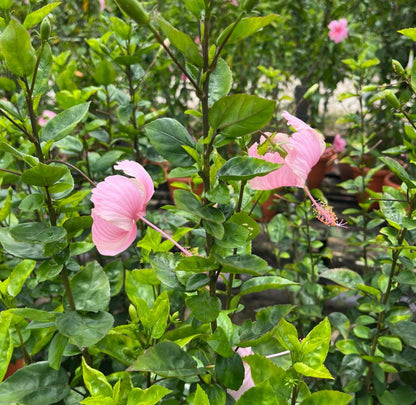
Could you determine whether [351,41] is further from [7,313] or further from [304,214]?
[7,313]

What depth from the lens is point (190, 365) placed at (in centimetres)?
62

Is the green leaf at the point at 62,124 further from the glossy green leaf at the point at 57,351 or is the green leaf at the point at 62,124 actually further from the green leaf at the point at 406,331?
the green leaf at the point at 406,331

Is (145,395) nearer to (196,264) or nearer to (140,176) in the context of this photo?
(196,264)

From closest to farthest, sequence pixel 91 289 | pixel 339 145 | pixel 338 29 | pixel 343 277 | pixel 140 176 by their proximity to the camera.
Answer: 1. pixel 140 176
2. pixel 91 289
3. pixel 343 277
4. pixel 338 29
5. pixel 339 145

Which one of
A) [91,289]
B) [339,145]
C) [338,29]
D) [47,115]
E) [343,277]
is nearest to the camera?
[91,289]

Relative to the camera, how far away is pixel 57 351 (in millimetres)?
755

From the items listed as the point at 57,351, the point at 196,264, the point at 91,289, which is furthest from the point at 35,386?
the point at 196,264

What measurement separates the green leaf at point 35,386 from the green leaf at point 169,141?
0.45 meters

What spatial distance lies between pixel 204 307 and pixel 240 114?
264 millimetres

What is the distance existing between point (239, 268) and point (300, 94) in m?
1.18

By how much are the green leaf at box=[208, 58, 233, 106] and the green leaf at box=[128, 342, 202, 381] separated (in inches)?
13.8

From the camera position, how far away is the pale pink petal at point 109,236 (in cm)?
59

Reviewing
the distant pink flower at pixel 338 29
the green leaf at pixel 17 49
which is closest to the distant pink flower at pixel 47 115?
the green leaf at pixel 17 49

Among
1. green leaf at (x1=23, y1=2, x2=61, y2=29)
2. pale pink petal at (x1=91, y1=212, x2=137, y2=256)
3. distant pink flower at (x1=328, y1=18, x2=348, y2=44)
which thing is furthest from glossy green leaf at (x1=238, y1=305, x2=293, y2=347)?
distant pink flower at (x1=328, y1=18, x2=348, y2=44)
